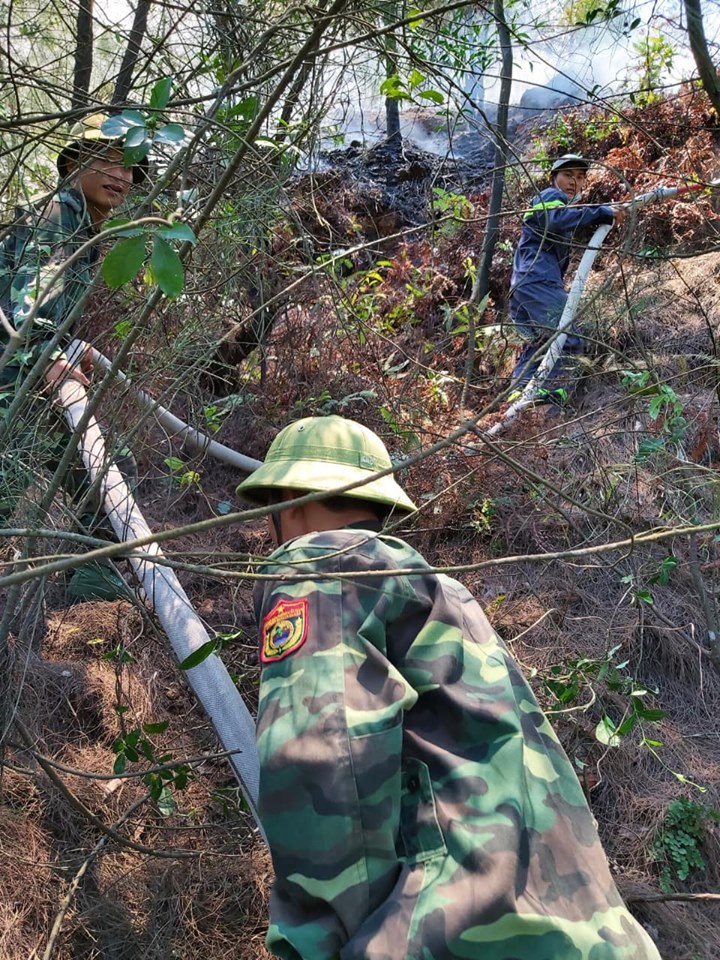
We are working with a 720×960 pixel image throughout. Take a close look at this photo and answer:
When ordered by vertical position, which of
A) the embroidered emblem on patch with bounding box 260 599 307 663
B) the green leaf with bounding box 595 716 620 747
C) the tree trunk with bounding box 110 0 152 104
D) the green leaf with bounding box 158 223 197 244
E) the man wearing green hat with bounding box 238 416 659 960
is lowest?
the green leaf with bounding box 595 716 620 747

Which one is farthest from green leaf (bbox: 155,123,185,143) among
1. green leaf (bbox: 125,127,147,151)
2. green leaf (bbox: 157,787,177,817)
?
green leaf (bbox: 157,787,177,817)

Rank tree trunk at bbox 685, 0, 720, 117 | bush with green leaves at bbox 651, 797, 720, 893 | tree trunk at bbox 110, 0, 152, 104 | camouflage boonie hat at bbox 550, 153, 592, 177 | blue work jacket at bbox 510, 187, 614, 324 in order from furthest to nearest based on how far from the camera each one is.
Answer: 1. blue work jacket at bbox 510, 187, 614, 324
2. tree trunk at bbox 685, 0, 720, 117
3. tree trunk at bbox 110, 0, 152, 104
4. bush with green leaves at bbox 651, 797, 720, 893
5. camouflage boonie hat at bbox 550, 153, 592, 177

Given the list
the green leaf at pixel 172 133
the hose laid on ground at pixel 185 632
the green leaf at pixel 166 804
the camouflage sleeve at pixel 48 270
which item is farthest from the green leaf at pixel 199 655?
the green leaf at pixel 172 133

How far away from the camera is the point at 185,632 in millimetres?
2400

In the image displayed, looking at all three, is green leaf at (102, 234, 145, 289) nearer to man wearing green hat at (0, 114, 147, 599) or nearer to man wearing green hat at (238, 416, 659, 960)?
man wearing green hat at (238, 416, 659, 960)

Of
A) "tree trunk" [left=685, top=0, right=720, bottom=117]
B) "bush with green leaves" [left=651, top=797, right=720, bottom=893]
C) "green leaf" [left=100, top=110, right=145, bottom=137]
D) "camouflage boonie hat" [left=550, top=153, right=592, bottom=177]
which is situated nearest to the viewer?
"green leaf" [left=100, top=110, right=145, bottom=137]

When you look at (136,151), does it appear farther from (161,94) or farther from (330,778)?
(330,778)

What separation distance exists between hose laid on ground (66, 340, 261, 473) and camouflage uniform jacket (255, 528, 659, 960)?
86 cm

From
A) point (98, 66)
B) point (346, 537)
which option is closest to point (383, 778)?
point (346, 537)

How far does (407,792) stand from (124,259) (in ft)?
3.45

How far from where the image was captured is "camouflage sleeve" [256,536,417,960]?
4.54 feet

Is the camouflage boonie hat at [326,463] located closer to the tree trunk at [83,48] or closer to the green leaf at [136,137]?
the green leaf at [136,137]

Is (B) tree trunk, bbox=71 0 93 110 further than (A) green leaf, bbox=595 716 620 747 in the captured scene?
Yes

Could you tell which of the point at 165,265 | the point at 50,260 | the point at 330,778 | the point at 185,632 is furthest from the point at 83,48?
the point at 330,778
